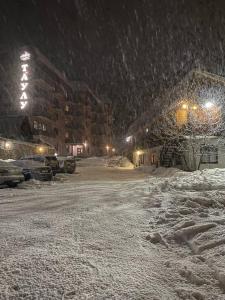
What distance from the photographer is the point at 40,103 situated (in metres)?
49.4

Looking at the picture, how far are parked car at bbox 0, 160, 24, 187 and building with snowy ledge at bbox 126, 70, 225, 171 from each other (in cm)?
1481

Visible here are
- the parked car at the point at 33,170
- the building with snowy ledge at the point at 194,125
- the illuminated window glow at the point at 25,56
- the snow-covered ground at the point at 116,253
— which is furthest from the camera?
the illuminated window glow at the point at 25,56

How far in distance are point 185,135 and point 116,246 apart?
21005 millimetres

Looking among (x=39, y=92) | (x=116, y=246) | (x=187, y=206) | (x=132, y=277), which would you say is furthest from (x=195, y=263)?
(x=39, y=92)

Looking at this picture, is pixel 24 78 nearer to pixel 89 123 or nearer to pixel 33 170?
pixel 89 123

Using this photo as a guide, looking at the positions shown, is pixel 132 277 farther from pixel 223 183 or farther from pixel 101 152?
pixel 101 152

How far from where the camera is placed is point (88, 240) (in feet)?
15.4

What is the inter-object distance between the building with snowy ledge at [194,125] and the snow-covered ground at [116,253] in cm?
1698

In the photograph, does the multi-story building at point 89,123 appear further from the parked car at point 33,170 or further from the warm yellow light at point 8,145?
the parked car at point 33,170

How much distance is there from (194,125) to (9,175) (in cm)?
1645

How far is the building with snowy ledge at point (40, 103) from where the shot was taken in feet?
154

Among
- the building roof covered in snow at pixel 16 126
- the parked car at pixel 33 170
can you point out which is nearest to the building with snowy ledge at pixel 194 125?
the parked car at pixel 33 170

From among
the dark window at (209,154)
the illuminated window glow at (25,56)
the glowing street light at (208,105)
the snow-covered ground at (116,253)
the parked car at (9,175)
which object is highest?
the illuminated window glow at (25,56)

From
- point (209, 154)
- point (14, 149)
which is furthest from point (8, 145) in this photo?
point (209, 154)
